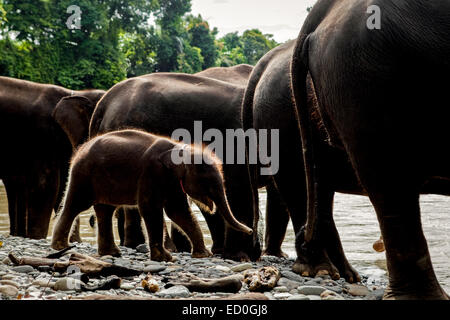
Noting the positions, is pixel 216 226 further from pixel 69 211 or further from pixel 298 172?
pixel 298 172

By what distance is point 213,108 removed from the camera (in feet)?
16.9

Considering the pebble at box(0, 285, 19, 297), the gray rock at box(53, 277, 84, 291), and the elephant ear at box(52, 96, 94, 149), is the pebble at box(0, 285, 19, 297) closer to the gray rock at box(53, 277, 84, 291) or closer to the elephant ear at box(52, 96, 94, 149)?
the gray rock at box(53, 277, 84, 291)

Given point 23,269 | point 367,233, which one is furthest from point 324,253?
point 367,233

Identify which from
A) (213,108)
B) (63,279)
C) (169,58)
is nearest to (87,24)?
(169,58)

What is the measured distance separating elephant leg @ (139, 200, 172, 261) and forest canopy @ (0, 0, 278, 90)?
17.3 meters

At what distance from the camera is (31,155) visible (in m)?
7.10

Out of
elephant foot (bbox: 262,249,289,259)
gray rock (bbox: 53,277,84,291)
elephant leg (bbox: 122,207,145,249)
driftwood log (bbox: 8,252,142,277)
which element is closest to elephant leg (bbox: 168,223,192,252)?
elephant leg (bbox: 122,207,145,249)

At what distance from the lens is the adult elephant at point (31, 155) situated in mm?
7031

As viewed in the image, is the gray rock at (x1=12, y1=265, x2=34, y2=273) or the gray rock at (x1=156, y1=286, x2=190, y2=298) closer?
the gray rock at (x1=156, y1=286, x2=190, y2=298)

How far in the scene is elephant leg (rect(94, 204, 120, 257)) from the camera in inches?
177

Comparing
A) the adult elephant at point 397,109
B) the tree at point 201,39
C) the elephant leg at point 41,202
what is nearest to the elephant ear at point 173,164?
the adult elephant at point 397,109

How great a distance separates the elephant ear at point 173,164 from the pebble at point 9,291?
155 cm

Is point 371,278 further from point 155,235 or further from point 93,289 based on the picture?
point 93,289
